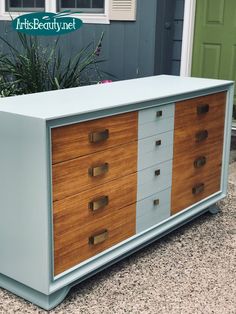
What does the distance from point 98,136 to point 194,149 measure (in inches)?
39.6

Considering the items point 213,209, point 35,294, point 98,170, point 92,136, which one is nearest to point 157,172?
point 98,170

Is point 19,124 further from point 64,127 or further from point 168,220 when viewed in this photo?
point 168,220

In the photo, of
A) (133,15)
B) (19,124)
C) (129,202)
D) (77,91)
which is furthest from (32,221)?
(133,15)

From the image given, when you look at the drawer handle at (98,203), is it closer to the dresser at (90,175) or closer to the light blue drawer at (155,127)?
the dresser at (90,175)

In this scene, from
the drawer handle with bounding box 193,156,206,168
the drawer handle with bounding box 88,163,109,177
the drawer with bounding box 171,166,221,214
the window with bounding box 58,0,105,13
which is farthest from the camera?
the window with bounding box 58,0,105,13

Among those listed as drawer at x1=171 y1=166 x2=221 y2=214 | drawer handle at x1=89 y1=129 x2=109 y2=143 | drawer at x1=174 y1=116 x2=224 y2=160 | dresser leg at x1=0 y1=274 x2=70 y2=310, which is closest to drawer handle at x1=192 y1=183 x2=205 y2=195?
drawer at x1=171 y1=166 x2=221 y2=214

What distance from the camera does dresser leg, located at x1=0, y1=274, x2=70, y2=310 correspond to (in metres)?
2.67

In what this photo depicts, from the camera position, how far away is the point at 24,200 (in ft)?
8.47

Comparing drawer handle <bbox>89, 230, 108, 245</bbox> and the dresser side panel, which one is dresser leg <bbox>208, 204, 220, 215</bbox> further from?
the dresser side panel

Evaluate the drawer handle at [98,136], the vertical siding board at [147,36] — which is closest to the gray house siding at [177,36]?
the vertical siding board at [147,36]

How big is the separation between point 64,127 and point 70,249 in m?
0.61

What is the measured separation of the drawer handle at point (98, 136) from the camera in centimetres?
269

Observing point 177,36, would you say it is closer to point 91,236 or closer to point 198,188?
point 198,188

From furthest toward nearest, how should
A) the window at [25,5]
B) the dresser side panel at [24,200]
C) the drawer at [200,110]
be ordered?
the window at [25,5] → the drawer at [200,110] → the dresser side panel at [24,200]
